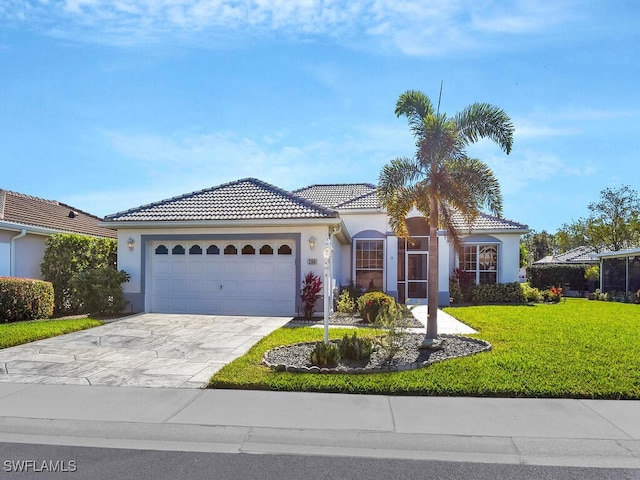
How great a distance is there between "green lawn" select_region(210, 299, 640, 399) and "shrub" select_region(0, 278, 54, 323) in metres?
7.92

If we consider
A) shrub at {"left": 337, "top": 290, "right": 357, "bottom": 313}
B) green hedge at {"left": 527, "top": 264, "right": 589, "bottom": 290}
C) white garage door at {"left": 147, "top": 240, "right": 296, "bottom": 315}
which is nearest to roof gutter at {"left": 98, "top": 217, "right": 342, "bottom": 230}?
white garage door at {"left": 147, "top": 240, "right": 296, "bottom": 315}

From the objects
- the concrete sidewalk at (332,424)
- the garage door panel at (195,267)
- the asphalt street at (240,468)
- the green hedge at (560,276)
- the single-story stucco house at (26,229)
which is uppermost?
the single-story stucco house at (26,229)

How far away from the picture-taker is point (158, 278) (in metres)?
14.8

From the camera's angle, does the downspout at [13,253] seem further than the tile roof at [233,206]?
Yes

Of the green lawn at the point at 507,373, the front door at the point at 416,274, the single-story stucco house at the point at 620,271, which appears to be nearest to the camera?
the green lawn at the point at 507,373

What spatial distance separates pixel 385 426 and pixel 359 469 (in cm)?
101

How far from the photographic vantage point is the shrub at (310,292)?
1336cm

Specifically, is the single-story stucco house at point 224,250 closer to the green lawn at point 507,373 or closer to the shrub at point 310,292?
the shrub at point 310,292

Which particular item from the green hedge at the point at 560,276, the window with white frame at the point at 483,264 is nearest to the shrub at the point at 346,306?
the window with white frame at the point at 483,264

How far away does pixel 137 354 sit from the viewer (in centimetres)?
844

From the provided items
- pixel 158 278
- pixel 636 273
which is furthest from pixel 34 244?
pixel 636 273

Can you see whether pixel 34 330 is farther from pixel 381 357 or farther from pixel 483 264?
pixel 483 264

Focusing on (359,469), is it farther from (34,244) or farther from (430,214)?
(34,244)

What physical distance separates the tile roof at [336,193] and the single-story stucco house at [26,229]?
1091 cm
